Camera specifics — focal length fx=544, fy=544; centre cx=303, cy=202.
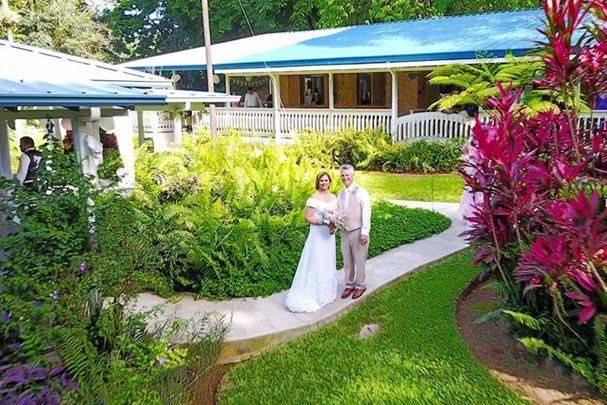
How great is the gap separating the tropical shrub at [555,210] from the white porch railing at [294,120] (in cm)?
1115

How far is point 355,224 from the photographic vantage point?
20.1 feet

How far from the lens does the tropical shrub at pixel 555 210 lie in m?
4.05

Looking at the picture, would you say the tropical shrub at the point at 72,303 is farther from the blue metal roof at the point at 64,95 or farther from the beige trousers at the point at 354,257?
the beige trousers at the point at 354,257

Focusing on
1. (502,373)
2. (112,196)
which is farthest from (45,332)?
(502,373)

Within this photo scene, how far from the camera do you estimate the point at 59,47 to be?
97.3 ft

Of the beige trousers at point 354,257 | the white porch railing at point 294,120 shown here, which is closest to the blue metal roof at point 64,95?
the beige trousers at point 354,257

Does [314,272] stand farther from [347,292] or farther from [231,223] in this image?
[231,223]

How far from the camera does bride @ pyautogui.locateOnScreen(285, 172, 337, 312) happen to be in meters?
6.00

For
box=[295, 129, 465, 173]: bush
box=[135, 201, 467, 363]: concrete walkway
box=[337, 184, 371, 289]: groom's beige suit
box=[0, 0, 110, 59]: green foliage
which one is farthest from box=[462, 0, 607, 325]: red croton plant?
box=[0, 0, 110, 59]: green foliage

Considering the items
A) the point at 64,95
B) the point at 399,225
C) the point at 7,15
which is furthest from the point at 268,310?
the point at 7,15

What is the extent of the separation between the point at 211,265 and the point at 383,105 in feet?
52.5

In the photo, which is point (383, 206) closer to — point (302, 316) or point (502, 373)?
point (302, 316)

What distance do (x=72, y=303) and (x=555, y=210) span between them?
3.72 meters

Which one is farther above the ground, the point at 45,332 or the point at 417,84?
the point at 417,84
